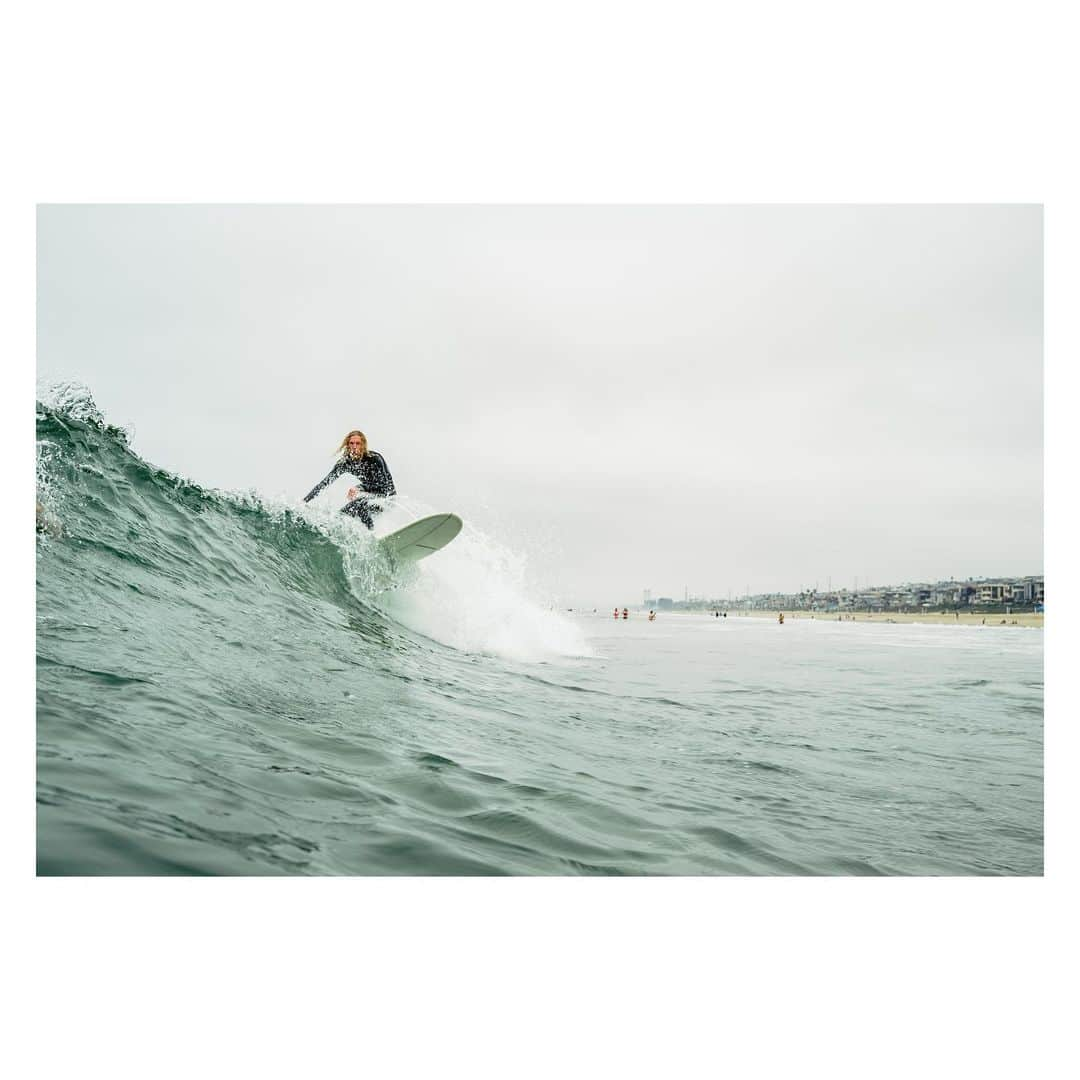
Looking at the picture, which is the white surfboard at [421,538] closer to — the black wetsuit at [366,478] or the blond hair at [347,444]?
the black wetsuit at [366,478]

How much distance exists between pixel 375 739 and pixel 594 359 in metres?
3.84

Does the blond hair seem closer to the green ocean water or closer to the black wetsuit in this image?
the black wetsuit

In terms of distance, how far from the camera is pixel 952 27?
3.53 metres

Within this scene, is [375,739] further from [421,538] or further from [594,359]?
[594,359]

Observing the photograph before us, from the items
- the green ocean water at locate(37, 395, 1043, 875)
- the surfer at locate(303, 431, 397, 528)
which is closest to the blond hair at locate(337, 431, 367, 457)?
the surfer at locate(303, 431, 397, 528)

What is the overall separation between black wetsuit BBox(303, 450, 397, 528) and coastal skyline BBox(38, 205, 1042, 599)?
4.9 inches

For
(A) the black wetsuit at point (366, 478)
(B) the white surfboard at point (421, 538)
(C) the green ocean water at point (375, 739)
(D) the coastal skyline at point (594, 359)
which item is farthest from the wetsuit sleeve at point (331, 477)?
(B) the white surfboard at point (421, 538)

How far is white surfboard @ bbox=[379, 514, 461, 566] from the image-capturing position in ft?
19.4

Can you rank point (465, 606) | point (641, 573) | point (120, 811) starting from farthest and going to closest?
point (641, 573) < point (465, 606) < point (120, 811)

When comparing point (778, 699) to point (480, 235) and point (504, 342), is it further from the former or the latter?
point (480, 235)

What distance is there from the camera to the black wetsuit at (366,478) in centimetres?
573

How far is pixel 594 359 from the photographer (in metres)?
5.68
